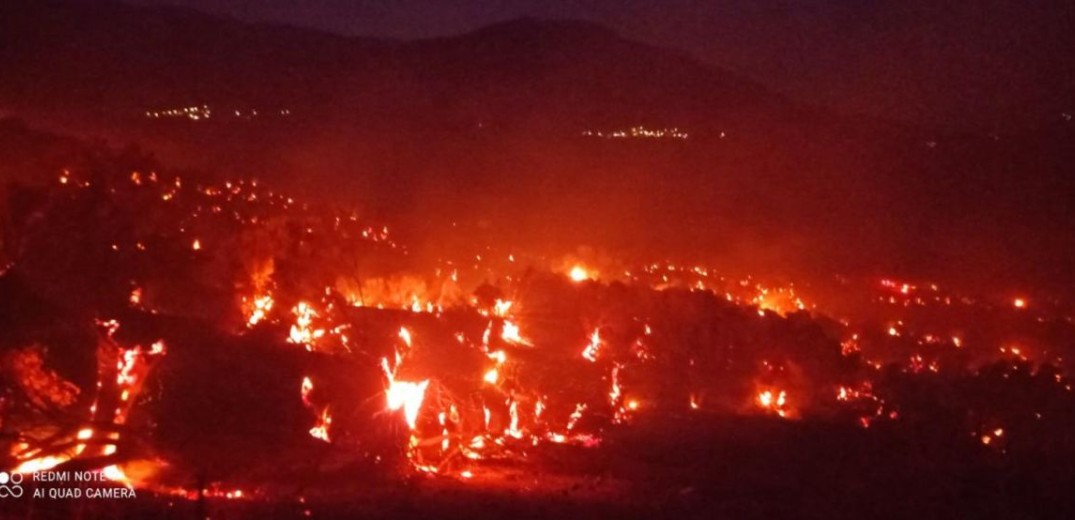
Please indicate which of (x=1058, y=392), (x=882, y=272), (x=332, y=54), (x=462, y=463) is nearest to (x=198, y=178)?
(x=462, y=463)

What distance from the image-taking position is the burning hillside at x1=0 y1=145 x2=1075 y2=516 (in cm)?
1280

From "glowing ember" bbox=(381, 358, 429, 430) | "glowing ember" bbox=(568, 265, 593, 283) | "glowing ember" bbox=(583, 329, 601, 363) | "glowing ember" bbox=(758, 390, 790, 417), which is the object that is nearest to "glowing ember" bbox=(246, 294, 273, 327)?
"glowing ember" bbox=(381, 358, 429, 430)

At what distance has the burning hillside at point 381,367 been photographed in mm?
12805

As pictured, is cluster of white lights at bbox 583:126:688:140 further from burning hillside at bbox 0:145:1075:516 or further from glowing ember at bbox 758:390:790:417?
glowing ember at bbox 758:390:790:417

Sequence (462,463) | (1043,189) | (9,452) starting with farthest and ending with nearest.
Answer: (1043,189), (462,463), (9,452)

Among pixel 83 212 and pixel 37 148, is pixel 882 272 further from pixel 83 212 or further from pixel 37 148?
pixel 83 212

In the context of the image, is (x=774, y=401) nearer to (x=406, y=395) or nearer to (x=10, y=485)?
(x=406, y=395)

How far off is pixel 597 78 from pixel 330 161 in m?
34.5

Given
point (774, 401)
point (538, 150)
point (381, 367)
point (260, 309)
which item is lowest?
point (774, 401)

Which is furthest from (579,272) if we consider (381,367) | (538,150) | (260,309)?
(538,150)

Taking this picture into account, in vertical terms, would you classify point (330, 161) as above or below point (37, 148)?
above

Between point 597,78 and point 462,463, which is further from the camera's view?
point 597,78

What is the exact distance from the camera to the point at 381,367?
636 inches

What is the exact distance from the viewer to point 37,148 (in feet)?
74.9
